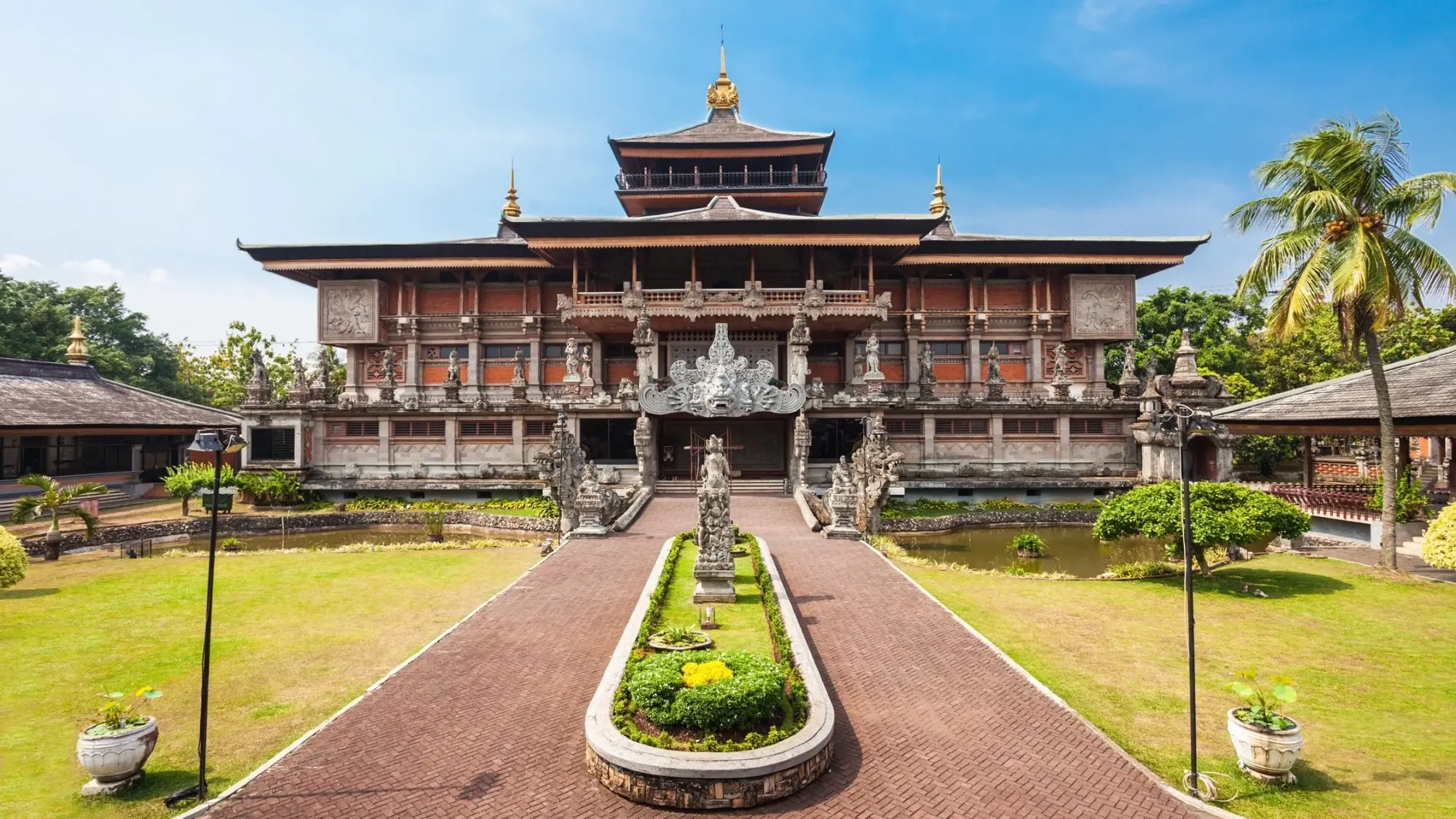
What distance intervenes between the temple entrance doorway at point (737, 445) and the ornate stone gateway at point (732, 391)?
10.5ft

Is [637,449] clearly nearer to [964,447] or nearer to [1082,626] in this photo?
[964,447]

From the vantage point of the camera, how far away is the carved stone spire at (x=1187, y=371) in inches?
1075

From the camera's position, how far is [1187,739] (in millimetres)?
8633

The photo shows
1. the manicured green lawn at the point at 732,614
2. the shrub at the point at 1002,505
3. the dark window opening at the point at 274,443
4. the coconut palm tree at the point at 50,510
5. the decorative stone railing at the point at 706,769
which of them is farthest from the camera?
the dark window opening at the point at 274,443

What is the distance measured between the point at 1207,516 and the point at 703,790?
1508cm

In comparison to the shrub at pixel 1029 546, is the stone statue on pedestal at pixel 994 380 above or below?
above

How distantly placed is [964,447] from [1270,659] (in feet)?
66.5

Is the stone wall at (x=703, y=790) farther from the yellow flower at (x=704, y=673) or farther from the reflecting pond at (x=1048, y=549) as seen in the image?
the reflecting pond at (x=1048, y=549)

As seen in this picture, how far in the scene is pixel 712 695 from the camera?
24.9 feet

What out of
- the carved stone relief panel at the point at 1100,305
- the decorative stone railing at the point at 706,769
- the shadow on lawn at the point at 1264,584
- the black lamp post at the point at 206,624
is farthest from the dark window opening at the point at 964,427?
the black lamp post at the point at 206,624

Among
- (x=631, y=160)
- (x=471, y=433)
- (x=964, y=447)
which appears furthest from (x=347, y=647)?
(x=631, y=160)

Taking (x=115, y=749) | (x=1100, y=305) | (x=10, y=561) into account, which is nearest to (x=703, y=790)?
(x=115, y=749)

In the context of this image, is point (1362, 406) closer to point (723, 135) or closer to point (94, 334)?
point (723, 135)

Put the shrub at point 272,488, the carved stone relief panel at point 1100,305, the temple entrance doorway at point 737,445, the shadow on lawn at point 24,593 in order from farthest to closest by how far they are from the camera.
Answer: the carved stone relief panel at point 1100,305
the temple entrance doorway at point 737,445
the shrub at point 272,488
the shadow on lawn at point 24,593
